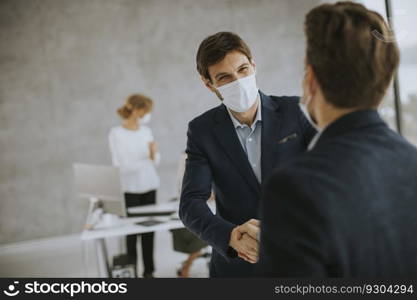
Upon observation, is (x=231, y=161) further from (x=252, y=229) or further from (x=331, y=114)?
(x=331, y=114)

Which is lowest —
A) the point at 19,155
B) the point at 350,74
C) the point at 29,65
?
the point at 19,155

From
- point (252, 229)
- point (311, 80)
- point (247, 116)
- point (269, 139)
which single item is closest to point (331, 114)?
point (311, 80)

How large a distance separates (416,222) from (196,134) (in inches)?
28.7

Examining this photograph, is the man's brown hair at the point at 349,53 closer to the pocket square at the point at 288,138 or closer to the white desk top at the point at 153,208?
the pocket square at the point at 288,138

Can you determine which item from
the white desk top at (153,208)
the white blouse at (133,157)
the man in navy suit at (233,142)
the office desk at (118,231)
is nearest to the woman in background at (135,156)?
the white blouse at (133,157)

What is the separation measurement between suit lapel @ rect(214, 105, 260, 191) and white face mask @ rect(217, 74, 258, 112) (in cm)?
5

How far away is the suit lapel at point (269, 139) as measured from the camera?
118cm

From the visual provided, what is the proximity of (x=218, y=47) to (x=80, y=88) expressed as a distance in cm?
389

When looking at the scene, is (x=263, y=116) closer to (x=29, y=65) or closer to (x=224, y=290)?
(x=224, y=290)

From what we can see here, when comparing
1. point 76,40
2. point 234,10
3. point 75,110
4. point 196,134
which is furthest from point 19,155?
point 196,134

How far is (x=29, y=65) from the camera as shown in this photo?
15.1 feet

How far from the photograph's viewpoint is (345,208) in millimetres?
578

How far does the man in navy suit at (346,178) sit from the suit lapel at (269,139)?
491 millimetres

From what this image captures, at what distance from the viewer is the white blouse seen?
3.54 m
